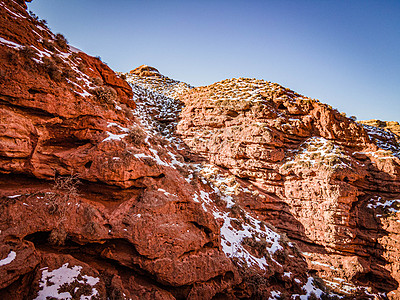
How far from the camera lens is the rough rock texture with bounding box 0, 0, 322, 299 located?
6.88 meters

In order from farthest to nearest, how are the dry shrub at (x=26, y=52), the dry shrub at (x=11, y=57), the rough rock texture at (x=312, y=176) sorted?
the rough rock texture at (x=312, y=176) → the dry shrub at (x=26, y=52) → the dry shrub at (x=11, y=57)

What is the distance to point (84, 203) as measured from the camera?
8.34 meters

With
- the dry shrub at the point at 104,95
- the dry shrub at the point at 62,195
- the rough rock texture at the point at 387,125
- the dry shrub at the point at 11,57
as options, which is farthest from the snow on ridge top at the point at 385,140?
the dry shrub at the point at 11,57

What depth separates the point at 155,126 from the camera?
2909 centimetres

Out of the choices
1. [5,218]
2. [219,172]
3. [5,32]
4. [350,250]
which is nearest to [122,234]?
[5,218]

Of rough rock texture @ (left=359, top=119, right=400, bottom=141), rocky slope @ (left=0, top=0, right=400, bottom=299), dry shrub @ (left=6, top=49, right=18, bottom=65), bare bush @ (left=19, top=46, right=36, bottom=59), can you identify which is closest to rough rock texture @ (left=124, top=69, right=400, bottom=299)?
rocky slope @ (left=0, top=0, right=400, bottom=299)

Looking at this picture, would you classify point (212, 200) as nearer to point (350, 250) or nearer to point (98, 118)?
point (98, 118)

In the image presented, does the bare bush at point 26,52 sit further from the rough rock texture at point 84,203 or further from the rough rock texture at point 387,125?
the rough rock texture at point 387,125

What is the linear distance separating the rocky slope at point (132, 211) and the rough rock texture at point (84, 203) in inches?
1.8

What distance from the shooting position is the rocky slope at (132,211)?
719cm

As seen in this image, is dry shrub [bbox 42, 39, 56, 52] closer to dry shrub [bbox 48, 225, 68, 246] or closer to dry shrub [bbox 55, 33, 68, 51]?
dry shrub [bbox 55, 33, 68, 51]

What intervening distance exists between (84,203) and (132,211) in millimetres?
1976

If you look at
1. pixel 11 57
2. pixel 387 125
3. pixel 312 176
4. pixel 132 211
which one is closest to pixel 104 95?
pixel 11 57

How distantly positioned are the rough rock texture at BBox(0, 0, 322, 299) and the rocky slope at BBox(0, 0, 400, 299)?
5 centimetres
